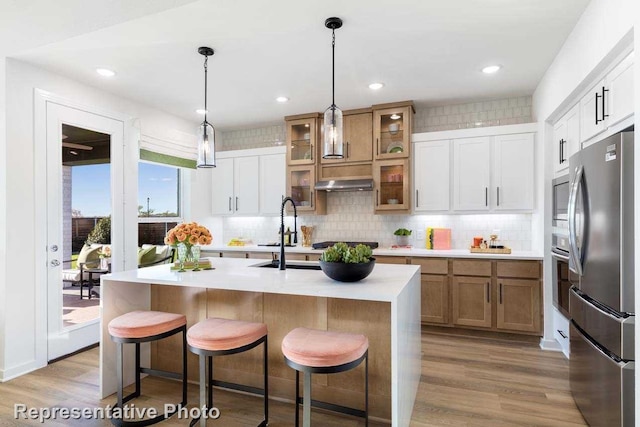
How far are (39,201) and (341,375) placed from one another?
3.03 m

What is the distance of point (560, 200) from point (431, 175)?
1469 millimetres

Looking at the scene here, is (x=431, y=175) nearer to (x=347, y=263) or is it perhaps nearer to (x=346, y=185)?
(x=346, y=185)

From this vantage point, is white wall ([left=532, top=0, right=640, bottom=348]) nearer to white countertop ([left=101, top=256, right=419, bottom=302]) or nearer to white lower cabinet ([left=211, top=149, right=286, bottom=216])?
white countertop ([left=101, top=256, right=419, bottom=302])

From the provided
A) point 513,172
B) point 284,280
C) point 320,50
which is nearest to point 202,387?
point 284,280

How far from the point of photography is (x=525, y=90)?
403cm

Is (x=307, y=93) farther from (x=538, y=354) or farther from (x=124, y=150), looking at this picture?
(x=538, y=354)

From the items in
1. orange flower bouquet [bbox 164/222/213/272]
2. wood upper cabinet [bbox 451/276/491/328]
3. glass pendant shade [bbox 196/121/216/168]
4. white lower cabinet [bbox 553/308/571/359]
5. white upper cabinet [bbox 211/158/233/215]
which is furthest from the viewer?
white upper cabinet [bbox 211/158/233/215]

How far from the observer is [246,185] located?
5.41 metres

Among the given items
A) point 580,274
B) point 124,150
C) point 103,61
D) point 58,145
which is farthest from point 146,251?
point 580,274

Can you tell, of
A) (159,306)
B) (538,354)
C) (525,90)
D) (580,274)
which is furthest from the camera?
(525,90)

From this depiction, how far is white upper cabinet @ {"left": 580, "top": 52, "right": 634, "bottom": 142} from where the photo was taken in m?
2.00

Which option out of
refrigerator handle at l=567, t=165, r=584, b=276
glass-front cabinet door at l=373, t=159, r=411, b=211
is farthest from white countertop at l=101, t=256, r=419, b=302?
glass-front cabinet door at l=373, t=159, r=411, b=211

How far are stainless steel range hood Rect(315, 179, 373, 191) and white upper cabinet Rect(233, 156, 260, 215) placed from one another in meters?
1.07

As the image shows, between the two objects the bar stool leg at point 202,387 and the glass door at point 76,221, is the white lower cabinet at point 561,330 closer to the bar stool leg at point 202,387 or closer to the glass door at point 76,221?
the bar stool leg at point 202,387
